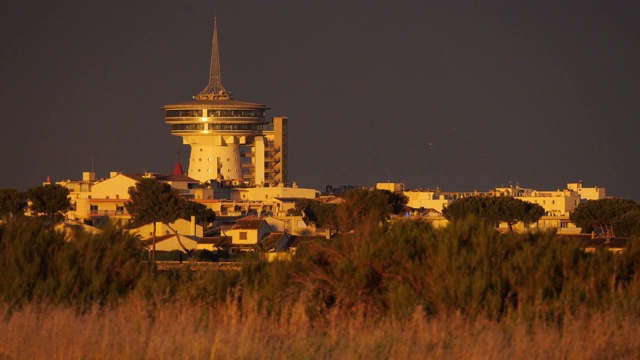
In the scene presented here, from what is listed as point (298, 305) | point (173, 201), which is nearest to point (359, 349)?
point (298, 305)

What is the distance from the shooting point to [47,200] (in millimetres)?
80062

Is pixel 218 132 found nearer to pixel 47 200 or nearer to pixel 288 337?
pixel 47 200

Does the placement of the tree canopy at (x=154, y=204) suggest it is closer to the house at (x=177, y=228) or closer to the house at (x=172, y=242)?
the house at (x=177, y=228)

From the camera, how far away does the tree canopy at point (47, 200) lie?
261ft

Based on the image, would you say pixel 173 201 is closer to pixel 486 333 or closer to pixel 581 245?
pixel 581 245

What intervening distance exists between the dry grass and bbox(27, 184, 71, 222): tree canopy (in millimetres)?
60917

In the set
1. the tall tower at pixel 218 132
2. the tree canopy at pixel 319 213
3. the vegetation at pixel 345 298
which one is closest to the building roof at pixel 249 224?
the tree canopy at pixel 319 213

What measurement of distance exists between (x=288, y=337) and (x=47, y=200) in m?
63.9

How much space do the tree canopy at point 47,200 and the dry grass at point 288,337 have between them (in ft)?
200

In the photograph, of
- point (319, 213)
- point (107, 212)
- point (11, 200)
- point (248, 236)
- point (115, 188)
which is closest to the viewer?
point (248, 236)

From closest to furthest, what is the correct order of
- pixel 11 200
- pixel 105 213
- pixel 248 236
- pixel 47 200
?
1. pixel 248 236
2. pixel 47 200
3. pixel 11 200
4. pixel 105 213

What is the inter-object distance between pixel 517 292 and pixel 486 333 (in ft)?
10.6

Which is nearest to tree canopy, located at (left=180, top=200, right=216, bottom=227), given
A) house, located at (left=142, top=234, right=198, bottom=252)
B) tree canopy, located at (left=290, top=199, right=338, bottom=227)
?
tree canopy, located at (left=290, top=199, right=338, bottom=227)

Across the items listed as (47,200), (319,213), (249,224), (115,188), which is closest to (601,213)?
(319,213)
